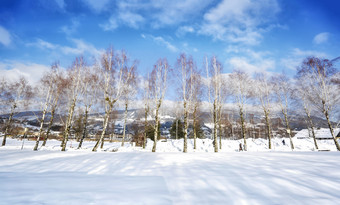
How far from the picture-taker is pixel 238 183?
12.0ft

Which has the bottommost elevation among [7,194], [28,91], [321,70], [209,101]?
[7,194]

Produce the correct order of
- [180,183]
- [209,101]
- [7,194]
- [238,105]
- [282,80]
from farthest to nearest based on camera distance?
[282,80] → [238,105] → [209,101] → [180,183] → [7,194]

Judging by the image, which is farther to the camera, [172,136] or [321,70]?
[172,136]

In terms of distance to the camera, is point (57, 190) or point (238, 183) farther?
point (238, 183)

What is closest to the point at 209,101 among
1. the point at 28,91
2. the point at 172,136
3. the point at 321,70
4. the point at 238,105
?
the point at 238,105

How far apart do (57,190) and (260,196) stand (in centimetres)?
429

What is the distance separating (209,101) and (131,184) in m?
14.9

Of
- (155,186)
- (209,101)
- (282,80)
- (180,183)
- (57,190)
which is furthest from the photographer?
(282,80)

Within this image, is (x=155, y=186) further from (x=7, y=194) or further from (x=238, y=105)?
(x=238, y=105)

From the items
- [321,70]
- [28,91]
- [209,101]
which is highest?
[321,70]

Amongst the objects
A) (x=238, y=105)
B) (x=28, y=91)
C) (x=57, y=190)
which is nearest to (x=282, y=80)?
(x=238, y=105)

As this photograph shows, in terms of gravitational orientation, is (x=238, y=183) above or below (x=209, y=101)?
below

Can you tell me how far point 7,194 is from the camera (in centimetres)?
289

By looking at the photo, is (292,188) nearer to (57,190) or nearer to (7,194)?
(57,190)
